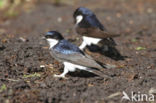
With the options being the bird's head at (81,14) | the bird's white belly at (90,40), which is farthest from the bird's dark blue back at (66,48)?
the bird's head at (81,14)

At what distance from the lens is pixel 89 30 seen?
689cm

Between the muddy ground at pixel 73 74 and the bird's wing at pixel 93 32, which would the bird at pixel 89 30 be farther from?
the muddy ground at pixel 73 74

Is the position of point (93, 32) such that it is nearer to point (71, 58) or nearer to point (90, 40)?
point (90, 40)

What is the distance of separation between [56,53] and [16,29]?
6170 millimetres

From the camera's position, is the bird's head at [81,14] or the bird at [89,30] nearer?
the bird at [89,30]

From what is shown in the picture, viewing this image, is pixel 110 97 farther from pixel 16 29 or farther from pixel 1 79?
pixel 16 29

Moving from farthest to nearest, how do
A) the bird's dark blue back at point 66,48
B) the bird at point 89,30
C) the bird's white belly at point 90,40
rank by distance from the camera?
1. the bird's white belly at point 90,40
2. the bird at point 89,30
3. the bird's dark blue back at point 66,48

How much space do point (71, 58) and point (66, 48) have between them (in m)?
0.26

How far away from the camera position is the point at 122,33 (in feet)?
31.9

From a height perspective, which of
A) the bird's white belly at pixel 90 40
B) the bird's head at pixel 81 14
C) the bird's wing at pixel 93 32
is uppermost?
the bird's head at pixel 81 14

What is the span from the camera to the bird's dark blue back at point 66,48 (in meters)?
5.32

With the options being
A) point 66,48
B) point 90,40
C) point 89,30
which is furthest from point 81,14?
point 66,48

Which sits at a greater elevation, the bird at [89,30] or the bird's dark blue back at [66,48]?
the bird at [89,30]

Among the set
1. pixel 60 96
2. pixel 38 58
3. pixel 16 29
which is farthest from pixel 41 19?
pixel 60 96
